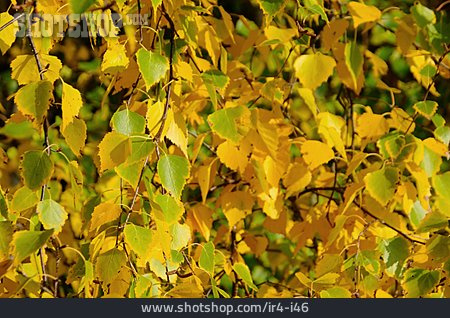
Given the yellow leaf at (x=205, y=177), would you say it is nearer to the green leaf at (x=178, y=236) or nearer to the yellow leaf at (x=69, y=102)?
the green leaf at (x=178, y=236)

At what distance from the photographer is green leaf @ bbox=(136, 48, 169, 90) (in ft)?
3.29

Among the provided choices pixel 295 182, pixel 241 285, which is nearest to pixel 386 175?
pixel 295 182

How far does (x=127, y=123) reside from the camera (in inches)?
40.5

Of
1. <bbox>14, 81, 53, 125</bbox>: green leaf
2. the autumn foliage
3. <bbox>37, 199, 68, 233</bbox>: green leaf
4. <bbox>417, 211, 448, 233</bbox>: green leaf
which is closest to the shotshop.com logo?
the autumn foliage

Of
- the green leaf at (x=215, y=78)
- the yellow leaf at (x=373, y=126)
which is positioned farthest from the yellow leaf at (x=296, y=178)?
the green leaf at (x=215, y=78)

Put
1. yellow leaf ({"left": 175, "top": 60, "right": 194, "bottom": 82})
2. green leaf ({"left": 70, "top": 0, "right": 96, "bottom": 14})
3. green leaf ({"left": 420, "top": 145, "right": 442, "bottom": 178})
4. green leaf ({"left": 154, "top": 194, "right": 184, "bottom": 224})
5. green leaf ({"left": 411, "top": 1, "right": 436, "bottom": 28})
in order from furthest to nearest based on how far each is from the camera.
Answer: green leaf ({"left": 411, "top": 1, "right": 436, "bottom": 28}) < green leaf ({"left": 420, "top": 145, "right": 442, "bottom": 178}) < yellow leaf ({"left": 175, "top": 60, "right": 194, "bottom": 82}) < green leaf ({"left": 154, "top": 194, "right": 184, "bottom": 224}) < green leaf ({"left": 70, "top": 0, "right": 96, "bottom": 14})

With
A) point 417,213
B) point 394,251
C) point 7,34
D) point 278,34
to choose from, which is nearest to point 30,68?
point 7,34

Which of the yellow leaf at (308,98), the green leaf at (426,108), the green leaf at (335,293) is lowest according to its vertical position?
the green leaf at (335,293)

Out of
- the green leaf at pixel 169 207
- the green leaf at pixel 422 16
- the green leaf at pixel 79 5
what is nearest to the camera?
the green leaf at pixel 79 5

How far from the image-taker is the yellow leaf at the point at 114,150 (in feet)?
3.16

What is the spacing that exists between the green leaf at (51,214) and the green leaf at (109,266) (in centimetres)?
6

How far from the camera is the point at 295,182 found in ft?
4.35

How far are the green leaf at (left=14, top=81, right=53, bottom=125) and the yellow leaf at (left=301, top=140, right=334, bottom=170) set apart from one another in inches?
17.6

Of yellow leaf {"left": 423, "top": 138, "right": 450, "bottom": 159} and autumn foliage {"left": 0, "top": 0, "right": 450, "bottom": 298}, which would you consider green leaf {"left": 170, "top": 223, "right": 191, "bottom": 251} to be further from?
yellow leaf {"left": 423, "top": 138, "right": 450, "bottom": 159}
